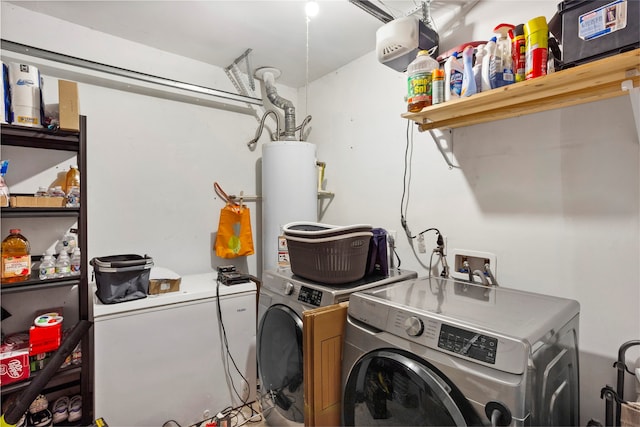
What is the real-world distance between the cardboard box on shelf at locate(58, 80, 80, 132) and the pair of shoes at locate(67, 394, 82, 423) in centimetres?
144

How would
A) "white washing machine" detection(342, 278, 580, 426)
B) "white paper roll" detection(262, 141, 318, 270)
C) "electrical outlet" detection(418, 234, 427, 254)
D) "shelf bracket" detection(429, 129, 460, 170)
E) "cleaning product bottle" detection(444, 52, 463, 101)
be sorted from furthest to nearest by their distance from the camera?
1. "white paper roll" detection(262, 141, 318, 270)
2. "electrical outlet" detection(418, 234, 427, 254)
3. "shelf bracket" detection(429, 129, 460, 170)
4. "cleaning product bottle" detection(444, 52, 463, 101)
5. "white washing machine" detection(342, 278, 580, 426)

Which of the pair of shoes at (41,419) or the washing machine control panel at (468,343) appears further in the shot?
the pair of shoes at (41,419)

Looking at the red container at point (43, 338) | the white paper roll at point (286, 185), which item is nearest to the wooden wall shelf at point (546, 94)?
the white paper roll at point (286, 185)

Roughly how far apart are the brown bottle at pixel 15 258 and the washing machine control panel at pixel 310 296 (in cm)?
133

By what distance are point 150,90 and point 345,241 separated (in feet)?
5.87

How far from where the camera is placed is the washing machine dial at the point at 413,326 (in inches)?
38.8

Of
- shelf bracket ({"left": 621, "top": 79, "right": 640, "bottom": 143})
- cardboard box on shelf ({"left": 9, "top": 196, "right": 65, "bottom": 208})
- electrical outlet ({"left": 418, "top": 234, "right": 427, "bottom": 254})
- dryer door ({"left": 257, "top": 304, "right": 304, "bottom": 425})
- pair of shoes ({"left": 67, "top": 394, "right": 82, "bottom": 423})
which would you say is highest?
shelf bracket ({"left": 621, "top": 79, "right": 640, "bottom": 143})

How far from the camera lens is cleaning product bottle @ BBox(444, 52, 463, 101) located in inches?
51.6

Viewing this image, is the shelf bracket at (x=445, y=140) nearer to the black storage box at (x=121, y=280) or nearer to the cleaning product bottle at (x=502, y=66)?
the cleaning product bottle at (x=502, y=66)

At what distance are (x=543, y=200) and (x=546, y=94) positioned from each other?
0.46 meters

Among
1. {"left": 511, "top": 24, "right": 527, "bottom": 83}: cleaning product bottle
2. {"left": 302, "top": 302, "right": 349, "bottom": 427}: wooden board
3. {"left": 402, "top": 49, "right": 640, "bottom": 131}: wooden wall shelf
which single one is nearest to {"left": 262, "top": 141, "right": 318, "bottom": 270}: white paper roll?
{"left": 402, "top": 49, "right": 640, "bottom": 131}: wooden wall shelf

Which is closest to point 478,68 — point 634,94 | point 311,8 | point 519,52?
point 519,52

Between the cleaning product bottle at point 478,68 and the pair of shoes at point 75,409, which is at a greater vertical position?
the cleaning product bottle at point 478,68

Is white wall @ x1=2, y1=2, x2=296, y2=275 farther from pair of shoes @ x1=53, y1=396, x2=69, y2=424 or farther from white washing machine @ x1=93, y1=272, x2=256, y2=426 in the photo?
pair of shoes @ x1=53, y1=396, x2=69, y2=424
